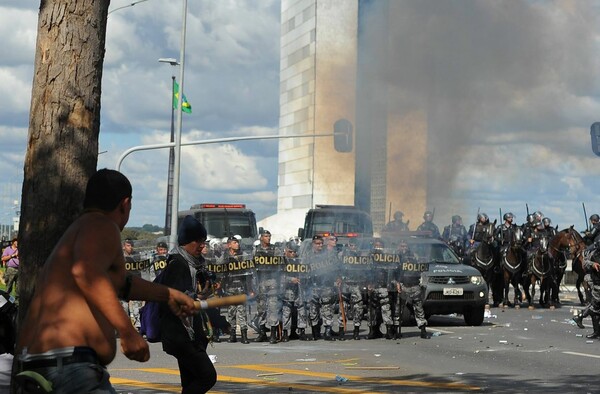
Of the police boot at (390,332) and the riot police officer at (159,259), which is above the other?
the riot police officer at (159,259)

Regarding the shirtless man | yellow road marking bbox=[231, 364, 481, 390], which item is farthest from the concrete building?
the shirtless man

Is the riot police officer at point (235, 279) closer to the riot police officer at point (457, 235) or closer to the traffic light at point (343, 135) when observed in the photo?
the riot police officer at point (457, 235)

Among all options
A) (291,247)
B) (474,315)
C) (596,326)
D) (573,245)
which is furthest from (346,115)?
(596,326)

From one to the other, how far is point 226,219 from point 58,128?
27.3 m

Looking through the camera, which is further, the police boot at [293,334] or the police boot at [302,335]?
the police boot at [293,334]

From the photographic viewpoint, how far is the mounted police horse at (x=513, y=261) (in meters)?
30.0

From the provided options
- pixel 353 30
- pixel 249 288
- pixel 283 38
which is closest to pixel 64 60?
pixel 249 288

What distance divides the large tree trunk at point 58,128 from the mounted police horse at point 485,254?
2266 cm

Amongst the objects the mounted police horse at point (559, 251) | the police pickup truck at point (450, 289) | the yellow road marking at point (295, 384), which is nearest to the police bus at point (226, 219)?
the mounted police horse at point (559, 251)

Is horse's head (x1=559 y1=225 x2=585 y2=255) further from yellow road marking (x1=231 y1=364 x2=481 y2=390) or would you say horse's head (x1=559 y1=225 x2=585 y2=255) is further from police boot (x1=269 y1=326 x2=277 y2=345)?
yellow road marking (x1=231 y1=364 x2=481 y2=390)

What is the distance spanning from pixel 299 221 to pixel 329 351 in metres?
46.1

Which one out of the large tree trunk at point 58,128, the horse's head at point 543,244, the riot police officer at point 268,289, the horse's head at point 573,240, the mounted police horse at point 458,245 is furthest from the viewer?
the mounted police horse at point 458,245

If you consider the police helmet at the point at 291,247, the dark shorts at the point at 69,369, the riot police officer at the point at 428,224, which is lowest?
the dark shorts at the point at 69,369

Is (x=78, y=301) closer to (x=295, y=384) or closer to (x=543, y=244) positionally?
(x=295, y=384)
